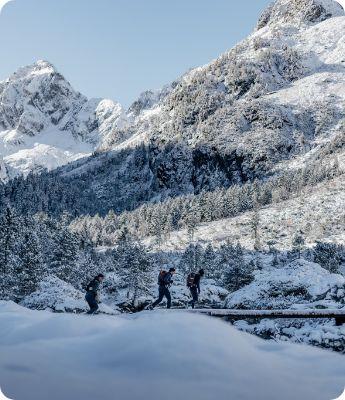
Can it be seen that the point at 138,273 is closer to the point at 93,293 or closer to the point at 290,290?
the point at 290,290

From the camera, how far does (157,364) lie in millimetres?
7887

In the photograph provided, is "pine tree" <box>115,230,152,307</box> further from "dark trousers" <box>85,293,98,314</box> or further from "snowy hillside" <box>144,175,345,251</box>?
"snowy hillside" <box>144,175,345,251</box>

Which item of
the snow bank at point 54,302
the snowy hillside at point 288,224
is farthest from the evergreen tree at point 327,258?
the snow bank at point 54,302

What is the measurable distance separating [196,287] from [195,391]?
17.1m

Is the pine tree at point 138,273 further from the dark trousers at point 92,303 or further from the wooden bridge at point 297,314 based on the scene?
the wooden bridge at point 297,314

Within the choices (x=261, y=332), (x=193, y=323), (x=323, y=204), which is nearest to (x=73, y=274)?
(x=261, y=332)

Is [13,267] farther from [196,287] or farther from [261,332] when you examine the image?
[261,332]

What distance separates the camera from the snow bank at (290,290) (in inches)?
796

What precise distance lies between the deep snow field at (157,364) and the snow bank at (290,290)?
10.5m

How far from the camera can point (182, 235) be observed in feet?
459

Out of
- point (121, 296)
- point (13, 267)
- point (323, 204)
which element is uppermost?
point (323, 204)

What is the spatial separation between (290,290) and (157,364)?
1445 centimetres

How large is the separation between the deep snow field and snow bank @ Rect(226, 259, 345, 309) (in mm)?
10506

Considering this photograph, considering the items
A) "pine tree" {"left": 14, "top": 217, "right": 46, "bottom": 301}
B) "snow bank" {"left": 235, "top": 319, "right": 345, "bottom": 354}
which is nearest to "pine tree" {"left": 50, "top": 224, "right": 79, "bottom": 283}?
"pine tree" {"left": 14, "top": 217, "right": 46, "bottom": 301}
